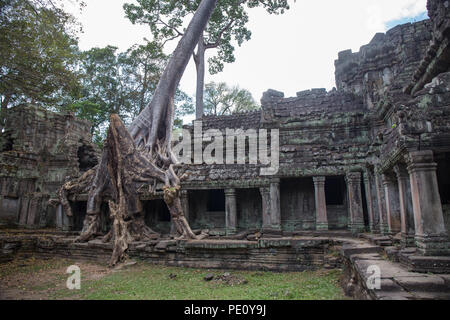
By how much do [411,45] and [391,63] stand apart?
16.0 ft

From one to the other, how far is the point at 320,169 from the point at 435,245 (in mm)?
5843

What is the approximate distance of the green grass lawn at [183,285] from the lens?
5270 millimetres

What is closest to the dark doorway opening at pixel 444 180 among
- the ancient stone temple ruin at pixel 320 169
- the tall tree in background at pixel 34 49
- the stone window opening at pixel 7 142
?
the ancient stone temple ruin at pixel 320 169

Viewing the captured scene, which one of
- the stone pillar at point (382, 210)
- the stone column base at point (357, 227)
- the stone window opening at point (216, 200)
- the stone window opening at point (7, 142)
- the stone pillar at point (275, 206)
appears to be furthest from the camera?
the stone window opening at point (7, 142)

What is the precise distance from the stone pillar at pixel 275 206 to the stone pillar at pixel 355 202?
2.40 metres

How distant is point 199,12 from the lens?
1334cm

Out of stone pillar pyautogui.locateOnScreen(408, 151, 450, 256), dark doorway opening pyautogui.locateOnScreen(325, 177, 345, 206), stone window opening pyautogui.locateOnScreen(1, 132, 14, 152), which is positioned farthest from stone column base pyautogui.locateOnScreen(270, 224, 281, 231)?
stone window opening pyautogui.locateOnScreen(1, 132, 14, 152)

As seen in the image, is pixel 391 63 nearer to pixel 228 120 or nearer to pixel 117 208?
pixel 228 120

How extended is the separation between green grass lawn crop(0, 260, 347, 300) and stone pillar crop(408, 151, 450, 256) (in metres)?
1.64

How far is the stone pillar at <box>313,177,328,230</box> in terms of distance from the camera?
975cm

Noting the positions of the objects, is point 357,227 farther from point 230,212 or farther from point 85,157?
point 85,157

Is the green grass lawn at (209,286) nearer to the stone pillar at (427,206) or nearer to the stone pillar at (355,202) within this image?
the stone pillar at (427,206)

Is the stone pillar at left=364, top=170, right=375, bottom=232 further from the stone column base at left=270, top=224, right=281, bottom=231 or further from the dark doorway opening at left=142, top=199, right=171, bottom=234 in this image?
the dark doorway opening at left=142, top=199, right=171, bottom=234

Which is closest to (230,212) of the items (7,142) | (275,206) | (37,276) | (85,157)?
(275,206)
